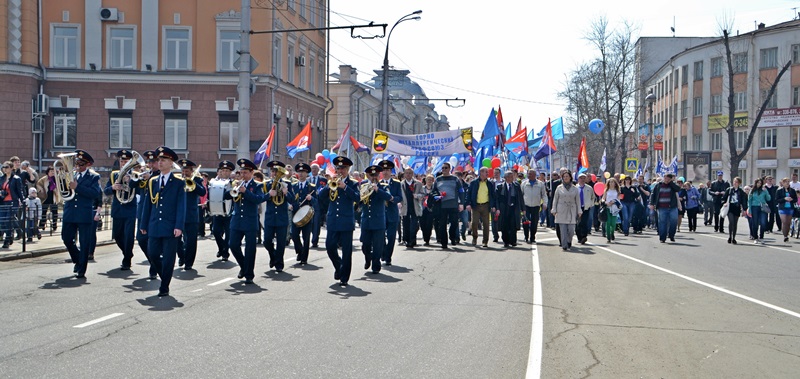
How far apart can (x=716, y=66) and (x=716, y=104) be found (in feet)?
9.85

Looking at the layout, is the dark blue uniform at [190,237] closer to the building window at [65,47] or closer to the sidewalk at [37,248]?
the sidewalk at [37,248]

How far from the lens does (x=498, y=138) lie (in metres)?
30.9

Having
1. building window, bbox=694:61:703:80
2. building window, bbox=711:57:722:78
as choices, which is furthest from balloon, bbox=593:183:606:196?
building window, bbox=694:61:703:80

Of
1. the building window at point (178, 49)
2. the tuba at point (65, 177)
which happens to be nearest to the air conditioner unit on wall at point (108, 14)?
the building window at point (178, 49)

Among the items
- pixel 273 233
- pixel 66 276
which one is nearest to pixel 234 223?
pixel 273 233

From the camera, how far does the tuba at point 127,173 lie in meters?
12.8

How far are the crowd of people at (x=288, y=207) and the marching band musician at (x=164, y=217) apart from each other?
0.5 inches

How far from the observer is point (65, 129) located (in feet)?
124

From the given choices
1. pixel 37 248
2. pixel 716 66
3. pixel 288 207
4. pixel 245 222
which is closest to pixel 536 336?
pixel 245 222

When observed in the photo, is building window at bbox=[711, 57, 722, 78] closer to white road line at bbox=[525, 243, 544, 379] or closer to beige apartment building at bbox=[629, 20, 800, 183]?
beige apartment building at bbox=[629, 20, 800, 183]

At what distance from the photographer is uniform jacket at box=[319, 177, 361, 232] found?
40.6 ft

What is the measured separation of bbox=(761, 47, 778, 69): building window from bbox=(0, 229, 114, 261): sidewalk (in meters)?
53.5

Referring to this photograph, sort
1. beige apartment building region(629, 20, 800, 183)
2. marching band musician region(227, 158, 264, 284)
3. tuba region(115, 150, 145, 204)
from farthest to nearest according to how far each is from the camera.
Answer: beige apartment building region(629, 20, 800, 183)
tuba region(115, 150, 145, 204)
marching band musician region(227, 158, 264, 284)

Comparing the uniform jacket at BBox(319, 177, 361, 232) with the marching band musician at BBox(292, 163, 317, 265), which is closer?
the uniform jacket at BBox(319, 177, 361, 232)
